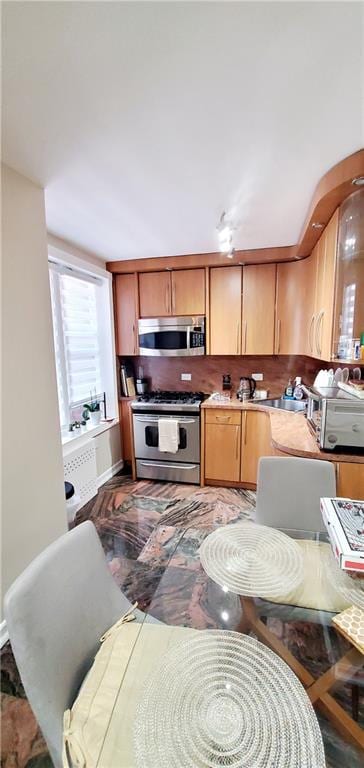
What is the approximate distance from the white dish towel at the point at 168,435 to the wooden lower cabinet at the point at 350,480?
5.38 feet

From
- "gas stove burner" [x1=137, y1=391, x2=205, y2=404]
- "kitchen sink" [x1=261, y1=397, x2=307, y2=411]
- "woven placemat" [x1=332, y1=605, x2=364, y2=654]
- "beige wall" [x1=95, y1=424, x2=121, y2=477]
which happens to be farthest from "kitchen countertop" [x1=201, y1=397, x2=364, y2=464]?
"beige wall" [x1=95, y1=424, x2=121, y2=477]

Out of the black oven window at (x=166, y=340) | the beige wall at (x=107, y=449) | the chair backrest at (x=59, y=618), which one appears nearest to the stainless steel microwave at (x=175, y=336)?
the black oven window at (x=166, y=340)

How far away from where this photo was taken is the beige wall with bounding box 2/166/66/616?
1498 mm

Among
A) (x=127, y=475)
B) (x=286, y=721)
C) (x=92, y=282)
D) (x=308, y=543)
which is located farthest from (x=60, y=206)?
(x=127, y=475)

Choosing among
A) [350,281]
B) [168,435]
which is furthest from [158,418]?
[350,281]

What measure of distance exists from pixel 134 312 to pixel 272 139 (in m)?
2.27

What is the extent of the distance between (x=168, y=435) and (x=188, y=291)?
1.51 metres

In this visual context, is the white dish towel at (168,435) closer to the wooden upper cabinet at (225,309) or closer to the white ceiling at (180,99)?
the wooden upper cabinet at (225,309)

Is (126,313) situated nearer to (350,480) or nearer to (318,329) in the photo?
(318,329)

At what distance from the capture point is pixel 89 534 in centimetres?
113

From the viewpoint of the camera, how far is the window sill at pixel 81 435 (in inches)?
101

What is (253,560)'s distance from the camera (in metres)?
1.23

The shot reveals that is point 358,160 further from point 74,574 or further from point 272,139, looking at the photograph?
point 74,574

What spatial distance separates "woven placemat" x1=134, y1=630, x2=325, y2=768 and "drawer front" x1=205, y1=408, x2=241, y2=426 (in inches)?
83.7
